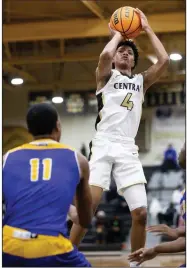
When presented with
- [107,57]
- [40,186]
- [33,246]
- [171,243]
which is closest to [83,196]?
[40,186]

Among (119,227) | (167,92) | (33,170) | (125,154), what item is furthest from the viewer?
(167,92)

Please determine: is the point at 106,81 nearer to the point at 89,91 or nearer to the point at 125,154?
the point at 125,154

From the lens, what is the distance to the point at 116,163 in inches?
206

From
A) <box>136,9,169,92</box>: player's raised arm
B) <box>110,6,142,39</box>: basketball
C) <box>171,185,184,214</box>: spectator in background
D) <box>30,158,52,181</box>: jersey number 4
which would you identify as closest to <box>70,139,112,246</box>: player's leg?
<box>136,9,169,92</box>: player's raised arm

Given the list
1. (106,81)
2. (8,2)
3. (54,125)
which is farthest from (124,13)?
(8,2)

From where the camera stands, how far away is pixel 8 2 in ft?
41.0

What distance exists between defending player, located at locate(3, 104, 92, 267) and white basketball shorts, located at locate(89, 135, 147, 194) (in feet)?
5.18

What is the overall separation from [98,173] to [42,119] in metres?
1.68

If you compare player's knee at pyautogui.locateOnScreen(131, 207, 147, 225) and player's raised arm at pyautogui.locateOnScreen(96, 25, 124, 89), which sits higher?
player's raised arm at pyautogui.locateOnScreen(96, 25, 124, 89)

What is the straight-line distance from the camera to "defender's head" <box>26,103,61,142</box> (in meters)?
3.59

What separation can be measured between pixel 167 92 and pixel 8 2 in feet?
28.2

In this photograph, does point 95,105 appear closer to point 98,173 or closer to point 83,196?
point 98,173

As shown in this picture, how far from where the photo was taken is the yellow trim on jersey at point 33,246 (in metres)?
3.38

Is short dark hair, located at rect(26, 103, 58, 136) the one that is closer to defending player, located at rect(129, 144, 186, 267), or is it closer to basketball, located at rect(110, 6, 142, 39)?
defending player, located at rect(129, 144, 186, 267)
